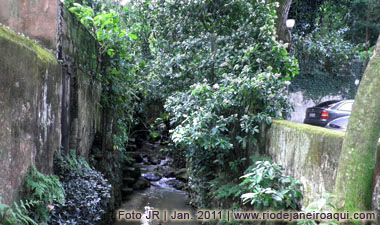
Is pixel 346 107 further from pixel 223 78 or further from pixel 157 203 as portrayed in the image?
pixel 157 203

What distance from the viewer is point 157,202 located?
8.80m

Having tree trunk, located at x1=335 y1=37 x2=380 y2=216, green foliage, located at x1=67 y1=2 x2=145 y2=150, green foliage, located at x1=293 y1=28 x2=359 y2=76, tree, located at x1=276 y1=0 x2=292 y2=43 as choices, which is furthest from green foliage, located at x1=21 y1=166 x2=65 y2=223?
green foliage, located at x1=293 y1=28 x2=359 y2=76

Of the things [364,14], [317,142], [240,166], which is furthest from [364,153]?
[364,14]

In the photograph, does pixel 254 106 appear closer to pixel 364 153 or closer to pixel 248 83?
pixel 248 83

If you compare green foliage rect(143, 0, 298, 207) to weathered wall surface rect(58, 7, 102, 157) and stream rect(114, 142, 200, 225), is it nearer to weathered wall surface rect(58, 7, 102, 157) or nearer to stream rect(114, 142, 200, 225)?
stream rect(114, 142, 200, 225)

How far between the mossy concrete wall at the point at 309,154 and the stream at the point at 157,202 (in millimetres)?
3257

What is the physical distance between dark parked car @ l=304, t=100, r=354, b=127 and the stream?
4.22m

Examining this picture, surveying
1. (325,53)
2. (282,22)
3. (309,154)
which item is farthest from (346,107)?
(325,53)

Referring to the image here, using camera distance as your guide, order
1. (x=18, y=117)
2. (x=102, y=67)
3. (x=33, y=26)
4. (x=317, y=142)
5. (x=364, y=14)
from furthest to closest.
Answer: (x=364, y=14) < (x=102, y=67) < (x=33, y=26) < (x=317, y=142) < (x=18, y=117)

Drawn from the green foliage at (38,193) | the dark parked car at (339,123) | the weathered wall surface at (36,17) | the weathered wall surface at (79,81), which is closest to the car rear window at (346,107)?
the dark parked car at (339,123)

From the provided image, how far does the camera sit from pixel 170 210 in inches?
323

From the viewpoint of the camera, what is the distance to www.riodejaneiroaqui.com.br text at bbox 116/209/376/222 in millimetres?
3212

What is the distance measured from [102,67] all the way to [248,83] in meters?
3.15

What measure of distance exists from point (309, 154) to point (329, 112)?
5572 millimetres
